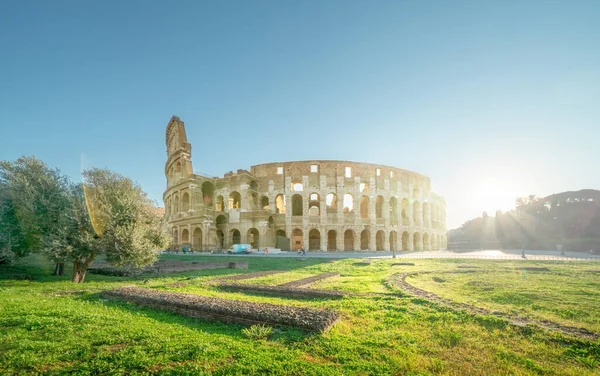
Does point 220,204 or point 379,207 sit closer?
point 220,204

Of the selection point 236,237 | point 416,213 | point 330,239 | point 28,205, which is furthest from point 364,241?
point 28,205

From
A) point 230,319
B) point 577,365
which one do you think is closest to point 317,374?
point 230,319

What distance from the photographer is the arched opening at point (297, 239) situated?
137ft

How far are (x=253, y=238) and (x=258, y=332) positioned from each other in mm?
39989

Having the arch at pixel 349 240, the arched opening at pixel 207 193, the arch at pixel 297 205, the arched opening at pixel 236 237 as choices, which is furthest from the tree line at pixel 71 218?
the arch at pixel 349 240

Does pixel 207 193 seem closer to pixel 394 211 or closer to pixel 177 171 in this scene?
pixel 177 171

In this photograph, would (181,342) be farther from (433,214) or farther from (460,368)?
(433,214)

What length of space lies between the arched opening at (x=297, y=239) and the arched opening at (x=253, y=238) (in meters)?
5.28

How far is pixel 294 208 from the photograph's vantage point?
148 ft

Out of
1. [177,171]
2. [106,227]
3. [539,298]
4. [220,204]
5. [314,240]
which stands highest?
[177,171]

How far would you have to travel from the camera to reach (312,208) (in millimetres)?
46781

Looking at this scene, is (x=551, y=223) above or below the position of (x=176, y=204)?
below

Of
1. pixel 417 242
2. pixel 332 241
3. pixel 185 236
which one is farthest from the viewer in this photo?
pixel 417 242

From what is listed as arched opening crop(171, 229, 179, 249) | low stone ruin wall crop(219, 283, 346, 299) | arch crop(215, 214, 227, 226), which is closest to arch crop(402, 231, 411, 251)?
arch crop(215, 214, 227, 226)
